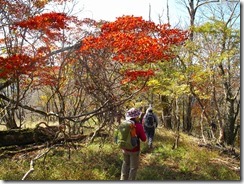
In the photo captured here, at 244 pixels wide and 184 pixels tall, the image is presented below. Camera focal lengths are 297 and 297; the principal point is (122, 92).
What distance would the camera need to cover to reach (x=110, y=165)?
5.77 metres

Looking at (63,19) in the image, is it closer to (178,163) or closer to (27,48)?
(27,48)

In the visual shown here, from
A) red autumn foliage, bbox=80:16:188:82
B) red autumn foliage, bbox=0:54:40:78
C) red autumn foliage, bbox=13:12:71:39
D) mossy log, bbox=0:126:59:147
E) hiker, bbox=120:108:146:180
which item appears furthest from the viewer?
mossy log, bbox=0:126:59:147

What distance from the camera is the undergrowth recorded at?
5.17 m

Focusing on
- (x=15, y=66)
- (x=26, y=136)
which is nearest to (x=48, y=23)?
(x=15, y=66)

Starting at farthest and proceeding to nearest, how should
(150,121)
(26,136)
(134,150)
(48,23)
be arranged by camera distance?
(150,121) < (26,136) < (48,23) < (134,150)

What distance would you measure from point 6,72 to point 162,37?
376 cm

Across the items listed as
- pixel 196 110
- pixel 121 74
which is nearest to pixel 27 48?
pixel 121 74

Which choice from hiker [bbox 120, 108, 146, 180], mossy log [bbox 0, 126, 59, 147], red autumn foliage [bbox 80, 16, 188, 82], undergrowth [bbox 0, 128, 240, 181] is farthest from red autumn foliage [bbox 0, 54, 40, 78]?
hiker [bbox 120, 108, 146, 180]

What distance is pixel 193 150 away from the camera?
772cm

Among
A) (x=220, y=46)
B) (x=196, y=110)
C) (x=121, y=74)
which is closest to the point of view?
(x=121, y=74)

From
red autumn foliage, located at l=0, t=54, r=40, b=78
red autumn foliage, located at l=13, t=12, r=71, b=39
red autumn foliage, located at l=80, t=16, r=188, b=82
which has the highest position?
red autumn foliage, located at l=13, t=12, r=71, b=39

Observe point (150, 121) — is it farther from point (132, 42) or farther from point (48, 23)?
point (48, 23)

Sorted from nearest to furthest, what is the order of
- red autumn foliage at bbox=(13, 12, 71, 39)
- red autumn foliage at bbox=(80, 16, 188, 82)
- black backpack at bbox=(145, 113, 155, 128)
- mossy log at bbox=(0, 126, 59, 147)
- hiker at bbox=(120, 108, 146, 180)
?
hiker at bbox=(120, 108, 146, 180), red autumn foliage at bbox=(80, 16, 188, 82), red autumn foliage at bbox=(13, 12, 71, 39), mossy log at bbox=(0, 126, 59, 147), black backpack at bbox=(145, 113, 155, 128)

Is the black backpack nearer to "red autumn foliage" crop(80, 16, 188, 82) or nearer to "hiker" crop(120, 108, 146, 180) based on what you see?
"red autumn foliage" crop(80, 16, 188, 82)
